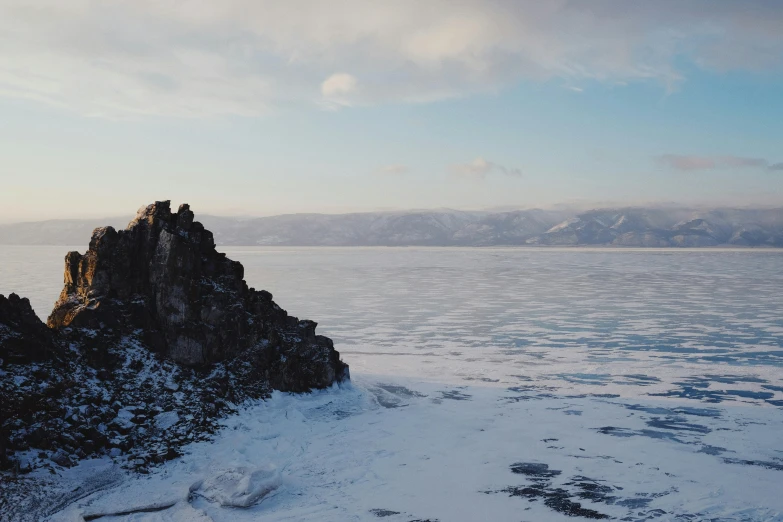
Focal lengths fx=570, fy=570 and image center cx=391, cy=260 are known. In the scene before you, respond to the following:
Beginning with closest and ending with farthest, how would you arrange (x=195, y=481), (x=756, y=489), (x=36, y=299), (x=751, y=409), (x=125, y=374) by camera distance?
(x=756, y=489) < (x=195, y=481) < (x=125, y=374) < (x=751, y=409) < (x=36, y=299)

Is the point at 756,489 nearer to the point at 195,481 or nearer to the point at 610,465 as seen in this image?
the point at 610,465

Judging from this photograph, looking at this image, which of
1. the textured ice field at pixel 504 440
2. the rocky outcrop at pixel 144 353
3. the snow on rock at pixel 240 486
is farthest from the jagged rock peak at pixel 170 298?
the snow on rock at pixel 240 486

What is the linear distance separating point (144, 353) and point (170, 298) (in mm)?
1579

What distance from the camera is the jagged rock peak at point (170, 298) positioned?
15.0m

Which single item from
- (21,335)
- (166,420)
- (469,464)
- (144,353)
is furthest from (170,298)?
(469,464)

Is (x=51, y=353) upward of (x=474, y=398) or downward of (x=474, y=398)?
upward

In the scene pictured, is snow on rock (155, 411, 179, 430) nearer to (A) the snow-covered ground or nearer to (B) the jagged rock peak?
(A) the snow-covered ground

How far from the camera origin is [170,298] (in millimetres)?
15258

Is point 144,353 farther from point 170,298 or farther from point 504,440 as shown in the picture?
point 504,440

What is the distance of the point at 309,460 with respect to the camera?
12.4 metres

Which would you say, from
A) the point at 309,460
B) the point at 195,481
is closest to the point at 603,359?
the point at 309,460

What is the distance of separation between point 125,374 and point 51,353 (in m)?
1.70

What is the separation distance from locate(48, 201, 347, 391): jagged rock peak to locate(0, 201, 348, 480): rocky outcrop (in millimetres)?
31

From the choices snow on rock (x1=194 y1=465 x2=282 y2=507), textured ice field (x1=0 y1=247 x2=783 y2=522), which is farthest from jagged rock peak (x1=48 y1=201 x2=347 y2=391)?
snow on rock (x1=194 y1=465 x2=282 y2=507)
